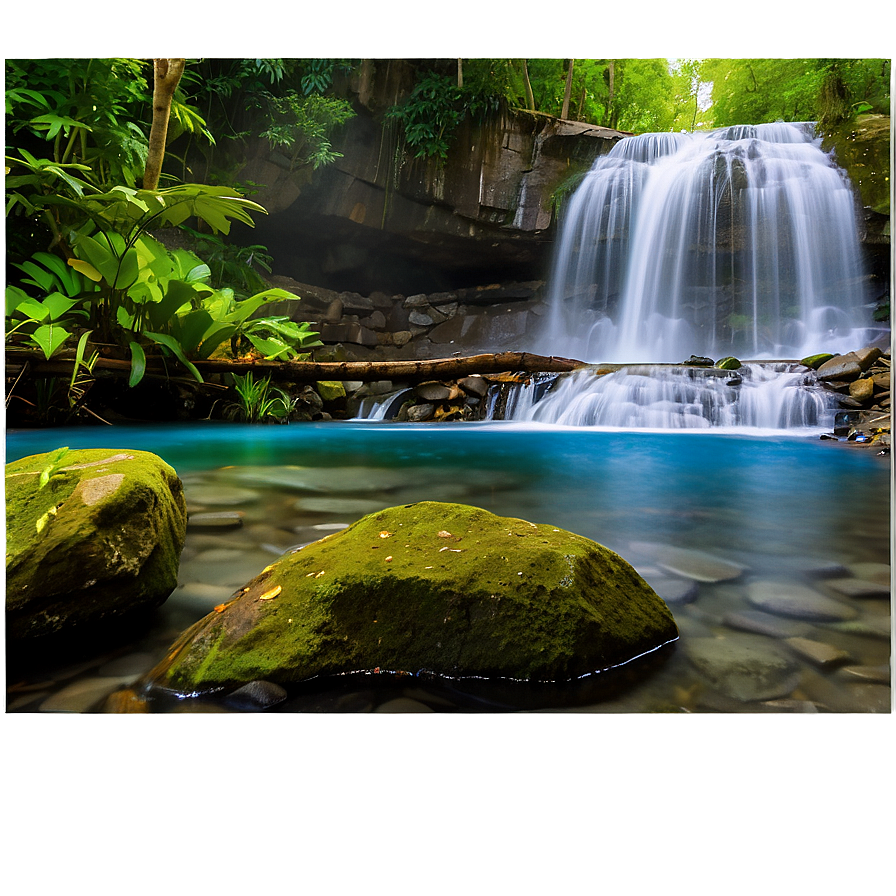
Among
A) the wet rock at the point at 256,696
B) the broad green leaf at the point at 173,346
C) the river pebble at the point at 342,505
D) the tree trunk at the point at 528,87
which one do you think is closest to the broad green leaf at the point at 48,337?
the broad green leaf at the point at 173,346

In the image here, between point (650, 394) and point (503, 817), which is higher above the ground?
point (650, 394)

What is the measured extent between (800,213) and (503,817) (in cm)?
478

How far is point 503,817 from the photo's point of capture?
0.61 meters

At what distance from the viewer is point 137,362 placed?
58.8 inches

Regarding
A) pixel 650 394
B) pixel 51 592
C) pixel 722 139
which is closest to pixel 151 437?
pixel 51 592

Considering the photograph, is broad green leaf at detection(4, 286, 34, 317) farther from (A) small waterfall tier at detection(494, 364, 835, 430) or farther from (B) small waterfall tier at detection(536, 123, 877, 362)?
(B) small waterfall tier at detection(536, 123, 877, 362)

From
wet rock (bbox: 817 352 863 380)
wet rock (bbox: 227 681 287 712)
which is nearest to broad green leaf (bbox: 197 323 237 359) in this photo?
wet rock (bbox: 227 681 287 712)

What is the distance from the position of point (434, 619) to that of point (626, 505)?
55cm

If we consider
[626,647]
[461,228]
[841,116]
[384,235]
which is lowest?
[626,647]

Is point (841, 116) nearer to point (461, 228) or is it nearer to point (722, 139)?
point (722, 139)

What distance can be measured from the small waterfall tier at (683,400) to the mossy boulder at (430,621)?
1493mm

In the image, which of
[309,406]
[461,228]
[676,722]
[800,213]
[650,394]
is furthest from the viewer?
[461,228]

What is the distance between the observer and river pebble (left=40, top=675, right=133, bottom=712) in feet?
2.37

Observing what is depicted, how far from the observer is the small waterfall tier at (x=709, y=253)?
3.55 meters
